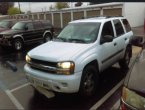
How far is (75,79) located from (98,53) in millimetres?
A: 1195

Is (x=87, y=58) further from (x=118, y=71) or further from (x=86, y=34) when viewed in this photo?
(x=118, y=71)

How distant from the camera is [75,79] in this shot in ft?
16.8

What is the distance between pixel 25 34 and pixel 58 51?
9.44 m

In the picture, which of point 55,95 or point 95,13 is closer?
point 55,95

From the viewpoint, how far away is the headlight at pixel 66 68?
5.10 metres

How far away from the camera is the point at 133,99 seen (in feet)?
8.87

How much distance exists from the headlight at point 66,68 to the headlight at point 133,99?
233 centimetres

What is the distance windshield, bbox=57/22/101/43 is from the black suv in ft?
24.4

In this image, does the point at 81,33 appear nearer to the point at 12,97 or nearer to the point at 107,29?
the point at 107,29

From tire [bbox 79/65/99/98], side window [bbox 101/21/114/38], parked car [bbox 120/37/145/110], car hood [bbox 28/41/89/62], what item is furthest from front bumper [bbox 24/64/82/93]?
parked car [bbox 120/37/145/110]

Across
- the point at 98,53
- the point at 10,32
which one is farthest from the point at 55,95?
the point at 10,32

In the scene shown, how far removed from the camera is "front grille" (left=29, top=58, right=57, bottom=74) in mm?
5215

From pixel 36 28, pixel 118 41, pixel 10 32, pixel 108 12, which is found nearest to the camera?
pixel 118 41

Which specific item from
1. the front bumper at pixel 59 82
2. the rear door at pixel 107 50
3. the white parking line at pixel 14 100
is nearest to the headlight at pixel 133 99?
the front bumper at pixel 59 82
